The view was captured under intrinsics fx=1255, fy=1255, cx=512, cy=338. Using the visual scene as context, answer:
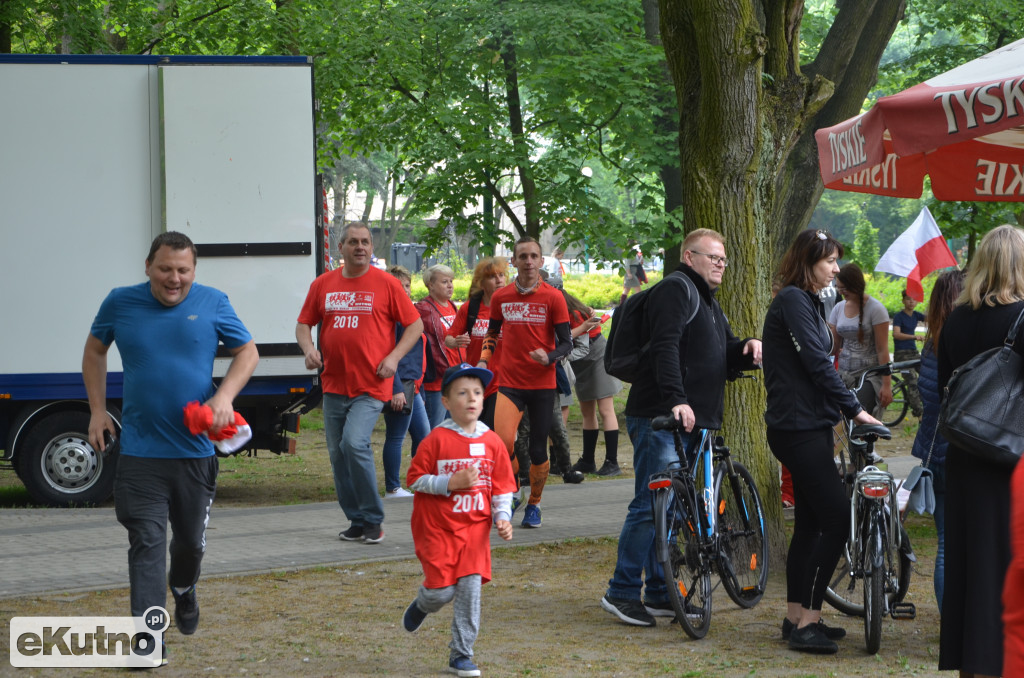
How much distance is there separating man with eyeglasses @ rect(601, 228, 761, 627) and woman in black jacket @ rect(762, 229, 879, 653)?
1.45 ft

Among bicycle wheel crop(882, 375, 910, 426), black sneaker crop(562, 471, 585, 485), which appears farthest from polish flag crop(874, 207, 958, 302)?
black sneaker crop(562, 471, 585, 485)

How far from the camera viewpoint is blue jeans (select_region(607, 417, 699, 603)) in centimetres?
620

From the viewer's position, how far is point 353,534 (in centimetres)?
848

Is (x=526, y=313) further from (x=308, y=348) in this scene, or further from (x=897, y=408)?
(x=897, y=408)

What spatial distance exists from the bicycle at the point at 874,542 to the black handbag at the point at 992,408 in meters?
1.41

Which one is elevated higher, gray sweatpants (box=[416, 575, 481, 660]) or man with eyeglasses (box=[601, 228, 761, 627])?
man with eyeglasses (box=[601, 228, 761, 627])

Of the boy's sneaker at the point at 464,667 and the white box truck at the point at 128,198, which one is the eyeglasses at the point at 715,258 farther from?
the white box truck at the point at 128,198

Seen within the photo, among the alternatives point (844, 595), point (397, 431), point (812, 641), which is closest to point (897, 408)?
point (397, 431)

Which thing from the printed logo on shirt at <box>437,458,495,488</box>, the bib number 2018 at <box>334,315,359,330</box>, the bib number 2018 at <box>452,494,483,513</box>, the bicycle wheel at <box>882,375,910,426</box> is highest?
the bib number 2018 at <box>334,315,359,330</box>

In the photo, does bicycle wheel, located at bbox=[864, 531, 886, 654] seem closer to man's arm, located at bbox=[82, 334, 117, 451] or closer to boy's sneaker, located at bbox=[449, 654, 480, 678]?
boy's sneaker, located at bbox=[449, 654, 480, 678]

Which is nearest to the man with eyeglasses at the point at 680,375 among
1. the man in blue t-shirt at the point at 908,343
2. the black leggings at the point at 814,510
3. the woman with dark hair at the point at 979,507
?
the black leggings at the point at 814,510

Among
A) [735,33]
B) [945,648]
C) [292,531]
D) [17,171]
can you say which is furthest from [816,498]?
[17,171]

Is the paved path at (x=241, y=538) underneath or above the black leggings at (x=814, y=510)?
underneath

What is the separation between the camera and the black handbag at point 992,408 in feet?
13.6
